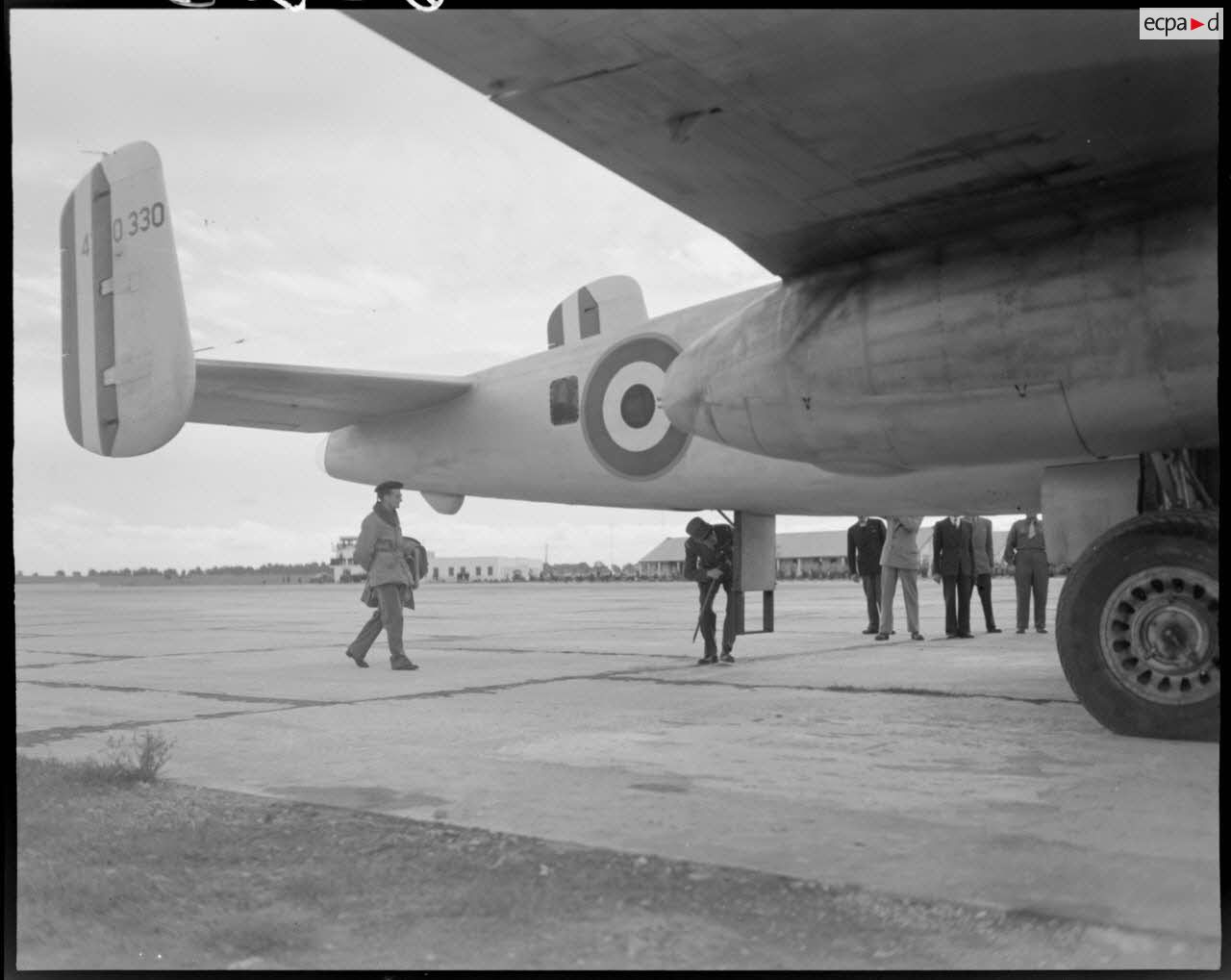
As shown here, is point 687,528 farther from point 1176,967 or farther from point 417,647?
point 1176,967

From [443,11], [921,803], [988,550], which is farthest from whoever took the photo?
[988,550]

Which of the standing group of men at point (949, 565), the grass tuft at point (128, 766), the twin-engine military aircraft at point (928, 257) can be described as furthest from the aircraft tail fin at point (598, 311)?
the grass tuft at point (128, 766)

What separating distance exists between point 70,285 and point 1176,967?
728 centimetres

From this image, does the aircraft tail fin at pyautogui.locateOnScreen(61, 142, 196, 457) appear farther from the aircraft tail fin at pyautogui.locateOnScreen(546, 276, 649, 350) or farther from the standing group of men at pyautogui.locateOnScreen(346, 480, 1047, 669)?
the aircraft tail fin at pyautogui.locateOnScreen(546, 276, 649, 350)

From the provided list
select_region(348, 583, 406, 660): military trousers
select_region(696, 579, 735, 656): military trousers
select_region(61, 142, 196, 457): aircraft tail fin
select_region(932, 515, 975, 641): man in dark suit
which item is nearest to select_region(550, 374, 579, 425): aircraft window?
select_region(696, 579, 735, 656): military trousers

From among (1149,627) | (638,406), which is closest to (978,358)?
(1149,627)

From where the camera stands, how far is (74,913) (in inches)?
117

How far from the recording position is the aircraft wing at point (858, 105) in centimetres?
362

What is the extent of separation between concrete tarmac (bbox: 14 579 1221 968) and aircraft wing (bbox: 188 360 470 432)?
248 centimetres

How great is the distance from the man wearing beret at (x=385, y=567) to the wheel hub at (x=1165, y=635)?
5816 mm

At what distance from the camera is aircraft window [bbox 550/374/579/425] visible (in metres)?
10.6

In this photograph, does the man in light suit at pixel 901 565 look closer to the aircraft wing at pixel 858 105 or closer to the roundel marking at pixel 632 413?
the roundel marking at pixel 632 413

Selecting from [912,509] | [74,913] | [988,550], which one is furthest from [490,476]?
[74,913]

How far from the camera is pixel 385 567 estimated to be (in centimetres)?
972
